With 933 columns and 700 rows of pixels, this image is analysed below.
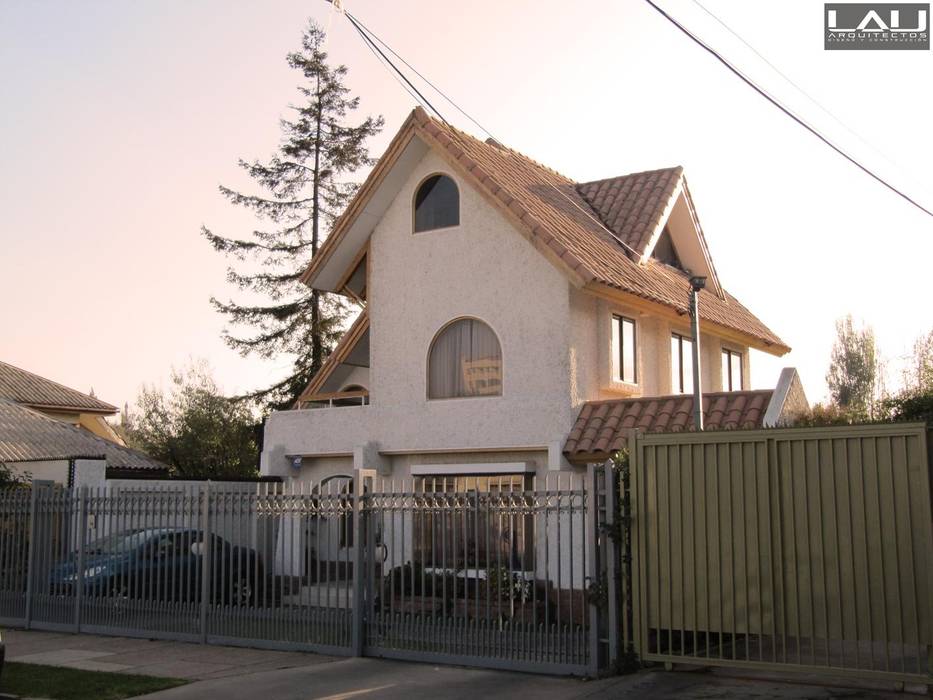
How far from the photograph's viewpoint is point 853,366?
205 feet

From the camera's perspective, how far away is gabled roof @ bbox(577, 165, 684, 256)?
22.0 metres

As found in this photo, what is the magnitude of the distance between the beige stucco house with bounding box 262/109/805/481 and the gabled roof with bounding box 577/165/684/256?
0.16 ft

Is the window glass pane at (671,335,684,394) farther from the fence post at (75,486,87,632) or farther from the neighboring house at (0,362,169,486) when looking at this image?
the neighboring house at (0,362,169,486)

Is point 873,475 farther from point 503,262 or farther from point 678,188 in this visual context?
point 678,188

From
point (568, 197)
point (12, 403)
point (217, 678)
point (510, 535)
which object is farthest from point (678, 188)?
point (12, 403)

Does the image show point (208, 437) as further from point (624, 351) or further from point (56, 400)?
point (624, 351)

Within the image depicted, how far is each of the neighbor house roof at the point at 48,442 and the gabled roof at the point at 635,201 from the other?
15.2 metres

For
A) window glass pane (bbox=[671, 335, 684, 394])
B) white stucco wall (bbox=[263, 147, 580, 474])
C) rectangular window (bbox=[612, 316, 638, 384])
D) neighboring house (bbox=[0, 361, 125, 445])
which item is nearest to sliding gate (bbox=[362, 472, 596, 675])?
white stucco wall (bbox=[263, 147, 580, 474])

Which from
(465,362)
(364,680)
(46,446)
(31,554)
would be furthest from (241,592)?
(46,446)

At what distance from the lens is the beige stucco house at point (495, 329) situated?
18.6m

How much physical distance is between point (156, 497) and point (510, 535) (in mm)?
5874

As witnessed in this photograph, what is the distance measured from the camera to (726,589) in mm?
10477

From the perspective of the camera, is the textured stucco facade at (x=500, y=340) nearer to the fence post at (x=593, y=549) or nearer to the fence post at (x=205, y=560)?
the fence post at (x=205, y=560)

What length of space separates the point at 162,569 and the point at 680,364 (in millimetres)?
11694
